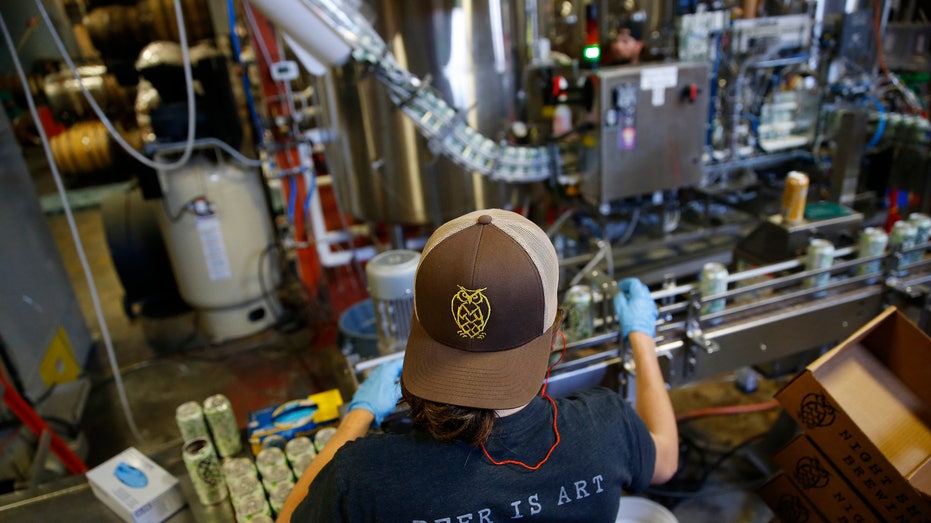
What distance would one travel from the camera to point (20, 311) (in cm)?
219

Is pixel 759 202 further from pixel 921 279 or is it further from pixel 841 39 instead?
pixel 921 279

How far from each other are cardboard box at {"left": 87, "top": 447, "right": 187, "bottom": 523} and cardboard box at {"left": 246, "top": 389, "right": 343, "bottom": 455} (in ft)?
0.61

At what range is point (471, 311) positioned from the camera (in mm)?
744

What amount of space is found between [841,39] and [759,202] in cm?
A: 90

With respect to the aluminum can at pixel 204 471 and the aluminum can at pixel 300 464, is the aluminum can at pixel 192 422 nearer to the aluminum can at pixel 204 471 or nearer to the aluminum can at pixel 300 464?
the aluminum can at pixel 204 471

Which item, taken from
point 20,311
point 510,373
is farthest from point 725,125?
point 20,311

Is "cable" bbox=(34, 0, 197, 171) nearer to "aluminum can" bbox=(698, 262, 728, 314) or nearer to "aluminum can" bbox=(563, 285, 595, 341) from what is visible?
"aluminum can" bbox=(563, 285, 595, 341)

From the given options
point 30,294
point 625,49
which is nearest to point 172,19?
point 30,294

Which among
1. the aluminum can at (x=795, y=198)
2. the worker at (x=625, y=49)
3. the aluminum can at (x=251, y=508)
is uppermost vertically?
the worker at (x=625, y=49)

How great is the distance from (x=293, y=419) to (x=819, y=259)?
1513mm

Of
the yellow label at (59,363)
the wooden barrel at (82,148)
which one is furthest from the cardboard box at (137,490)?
the wooden barrel at (82,148)

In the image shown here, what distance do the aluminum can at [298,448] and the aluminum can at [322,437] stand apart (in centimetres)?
1

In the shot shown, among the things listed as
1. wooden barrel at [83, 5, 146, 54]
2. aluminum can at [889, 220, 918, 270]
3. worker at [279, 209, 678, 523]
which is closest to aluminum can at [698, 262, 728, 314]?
aluminum can at [889, 220, 918, 270]

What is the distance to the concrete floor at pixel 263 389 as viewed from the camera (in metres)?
1.83
